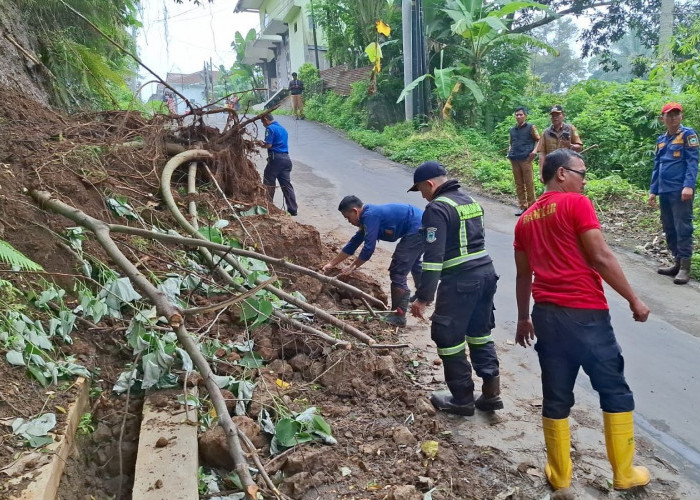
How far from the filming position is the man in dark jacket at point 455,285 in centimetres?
363

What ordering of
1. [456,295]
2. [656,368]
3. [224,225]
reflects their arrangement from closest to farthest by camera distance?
1. [456,295]
2. [656,368]
3. [224,225]

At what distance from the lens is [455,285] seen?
3.71 meters

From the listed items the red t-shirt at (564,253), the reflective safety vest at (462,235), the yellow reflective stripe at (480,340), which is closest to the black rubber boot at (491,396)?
the yellow reflective stripe at (480,340)

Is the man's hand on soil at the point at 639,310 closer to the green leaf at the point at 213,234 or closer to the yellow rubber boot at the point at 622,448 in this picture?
the yellow rubber boot at the point at 622,448

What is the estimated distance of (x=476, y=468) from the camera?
318 centimetres

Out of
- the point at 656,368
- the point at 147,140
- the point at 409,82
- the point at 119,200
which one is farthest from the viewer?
the point at 409,82

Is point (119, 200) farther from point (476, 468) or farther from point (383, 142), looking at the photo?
point (383, 142)

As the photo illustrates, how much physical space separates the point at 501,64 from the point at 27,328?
16.9 meters

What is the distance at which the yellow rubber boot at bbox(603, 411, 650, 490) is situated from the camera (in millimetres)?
2893

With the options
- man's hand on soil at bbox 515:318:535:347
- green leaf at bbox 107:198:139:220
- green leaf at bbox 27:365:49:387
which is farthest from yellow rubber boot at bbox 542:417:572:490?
green leaf at bbox 107:198:139:220

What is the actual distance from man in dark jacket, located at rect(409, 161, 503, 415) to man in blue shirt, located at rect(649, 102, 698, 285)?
146 inches

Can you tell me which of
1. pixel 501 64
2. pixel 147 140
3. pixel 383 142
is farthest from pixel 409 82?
pixel 147 140

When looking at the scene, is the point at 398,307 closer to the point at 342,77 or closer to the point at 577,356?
the point at 577,356

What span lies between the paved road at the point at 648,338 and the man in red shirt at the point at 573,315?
72 centimetres
